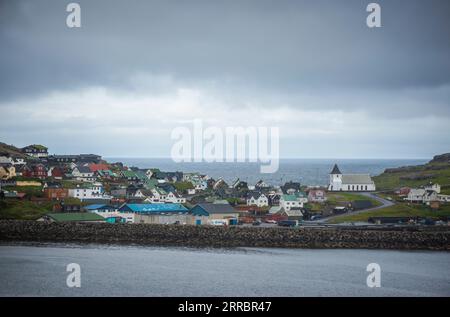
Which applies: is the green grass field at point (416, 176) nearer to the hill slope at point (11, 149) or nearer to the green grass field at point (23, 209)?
the green grass field at point (23, 209)

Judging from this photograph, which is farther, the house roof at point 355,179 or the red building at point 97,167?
the red building at point 97,167

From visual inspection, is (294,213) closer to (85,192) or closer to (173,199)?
(173,199)

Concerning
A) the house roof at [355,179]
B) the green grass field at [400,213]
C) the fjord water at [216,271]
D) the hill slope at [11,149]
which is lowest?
the fjord water at [216,271]

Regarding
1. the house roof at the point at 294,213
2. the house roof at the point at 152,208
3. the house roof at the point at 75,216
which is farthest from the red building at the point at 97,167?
the house roof at the point at 294,213

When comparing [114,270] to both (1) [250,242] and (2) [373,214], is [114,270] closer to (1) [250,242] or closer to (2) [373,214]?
(1) [250,242]

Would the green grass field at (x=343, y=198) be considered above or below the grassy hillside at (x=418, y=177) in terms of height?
below

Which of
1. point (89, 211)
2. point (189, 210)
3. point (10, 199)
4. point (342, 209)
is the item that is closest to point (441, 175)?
point (342, 209)

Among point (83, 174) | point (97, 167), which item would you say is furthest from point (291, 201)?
point (97, 167)
